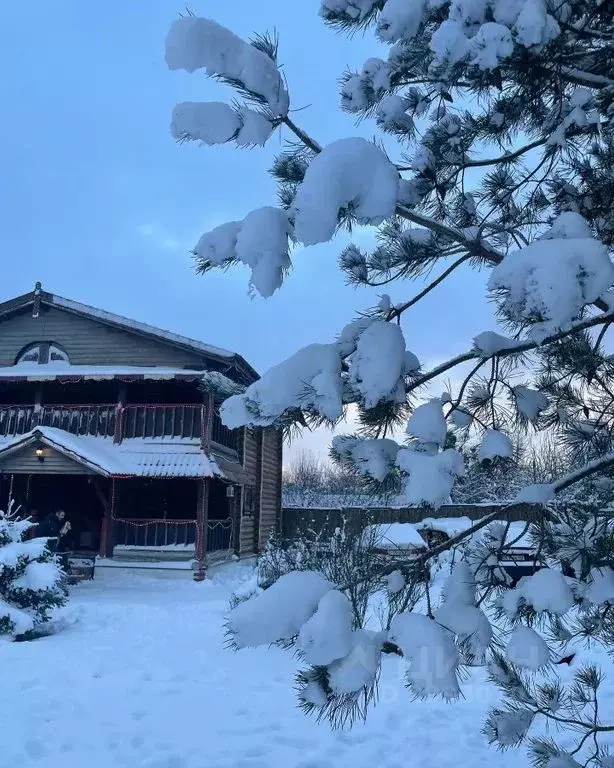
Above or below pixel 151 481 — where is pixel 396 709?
below

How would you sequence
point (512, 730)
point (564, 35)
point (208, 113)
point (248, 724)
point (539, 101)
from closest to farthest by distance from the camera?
1. point (208, 113)
2. point (564, 35)
3. point (512, 730)
4. point (539, 101)
5. point (248, 724)

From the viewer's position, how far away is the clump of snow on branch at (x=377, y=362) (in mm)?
2266

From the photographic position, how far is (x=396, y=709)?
5562mm

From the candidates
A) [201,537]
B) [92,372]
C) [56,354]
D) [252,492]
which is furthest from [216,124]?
[252,492]

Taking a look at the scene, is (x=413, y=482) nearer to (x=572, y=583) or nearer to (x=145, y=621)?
(x=572, y=583)

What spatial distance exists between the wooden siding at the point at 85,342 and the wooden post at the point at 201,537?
3059mm

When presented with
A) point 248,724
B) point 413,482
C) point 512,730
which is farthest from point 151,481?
point 413,482

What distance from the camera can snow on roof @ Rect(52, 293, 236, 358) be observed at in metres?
15.1

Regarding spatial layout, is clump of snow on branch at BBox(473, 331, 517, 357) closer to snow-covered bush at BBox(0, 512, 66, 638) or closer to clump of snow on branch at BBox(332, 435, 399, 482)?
clump of snow on branch at BBox(332, 435, 399, 482)

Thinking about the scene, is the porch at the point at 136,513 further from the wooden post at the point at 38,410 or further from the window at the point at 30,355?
the window at the point at 30,355

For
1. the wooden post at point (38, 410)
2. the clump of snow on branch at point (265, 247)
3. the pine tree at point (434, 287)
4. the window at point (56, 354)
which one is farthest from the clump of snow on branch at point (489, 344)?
the window at point (56, 354)

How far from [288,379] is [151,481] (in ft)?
50.2

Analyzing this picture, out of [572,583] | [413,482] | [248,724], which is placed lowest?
[248,724]

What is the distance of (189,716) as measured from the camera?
5.32 meters
